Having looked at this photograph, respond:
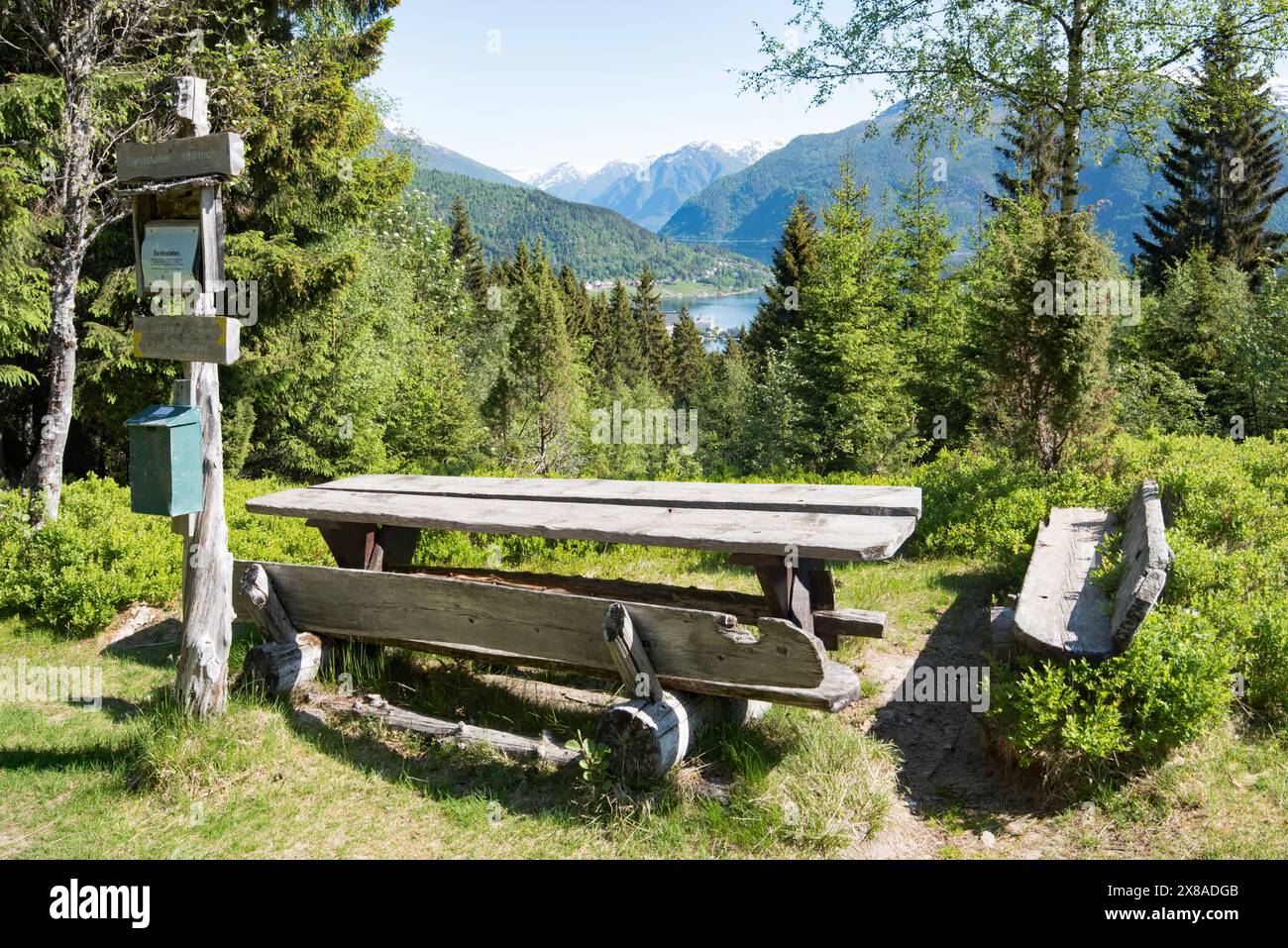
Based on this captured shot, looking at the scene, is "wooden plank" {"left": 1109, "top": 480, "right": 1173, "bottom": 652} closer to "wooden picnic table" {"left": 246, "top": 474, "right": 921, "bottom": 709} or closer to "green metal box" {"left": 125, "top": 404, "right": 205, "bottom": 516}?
"wooden picnic table" {"left": 246, "top": 474, "right": 921, "bottom": 709}

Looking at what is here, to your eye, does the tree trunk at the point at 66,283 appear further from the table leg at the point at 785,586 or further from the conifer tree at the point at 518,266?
the conifer tree at the point at 518,266

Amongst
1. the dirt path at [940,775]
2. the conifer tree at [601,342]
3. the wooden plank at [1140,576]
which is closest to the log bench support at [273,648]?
the dirt path at [940,775]

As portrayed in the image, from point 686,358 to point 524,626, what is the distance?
63.9 m

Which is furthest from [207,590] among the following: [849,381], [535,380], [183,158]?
[535,380]

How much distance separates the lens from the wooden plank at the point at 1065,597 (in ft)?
13.3

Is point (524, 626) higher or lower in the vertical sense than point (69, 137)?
lower

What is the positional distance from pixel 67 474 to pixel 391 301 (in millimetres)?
9011

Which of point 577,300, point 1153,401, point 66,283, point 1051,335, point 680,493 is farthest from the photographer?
point 577,300

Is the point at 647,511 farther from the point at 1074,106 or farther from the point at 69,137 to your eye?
the point at 1074,106

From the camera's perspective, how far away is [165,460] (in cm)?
411

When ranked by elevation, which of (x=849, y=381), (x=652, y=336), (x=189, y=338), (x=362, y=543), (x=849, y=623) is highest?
(x=652, y=336)

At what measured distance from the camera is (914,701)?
508 cm

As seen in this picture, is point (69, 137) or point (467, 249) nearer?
point (69, 137)

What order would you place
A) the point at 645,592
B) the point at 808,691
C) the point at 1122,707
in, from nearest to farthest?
the point at 808,691 → the point at 1122,707 → the point at 645,592
